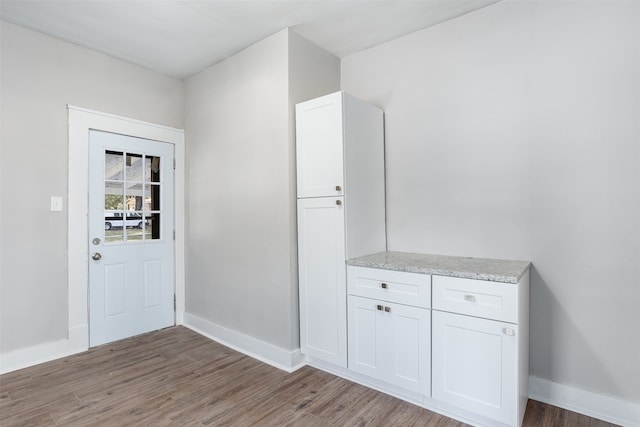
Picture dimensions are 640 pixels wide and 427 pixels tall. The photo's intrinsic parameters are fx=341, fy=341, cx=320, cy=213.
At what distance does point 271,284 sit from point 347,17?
213 cm

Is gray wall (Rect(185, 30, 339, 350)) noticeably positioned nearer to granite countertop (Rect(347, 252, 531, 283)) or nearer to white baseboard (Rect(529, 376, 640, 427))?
granite countertop (Rect(347, 252, 531, 283))

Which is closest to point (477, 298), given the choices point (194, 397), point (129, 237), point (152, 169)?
point (194, 397)

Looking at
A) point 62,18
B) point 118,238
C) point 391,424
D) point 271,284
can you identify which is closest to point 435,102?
point 271,284

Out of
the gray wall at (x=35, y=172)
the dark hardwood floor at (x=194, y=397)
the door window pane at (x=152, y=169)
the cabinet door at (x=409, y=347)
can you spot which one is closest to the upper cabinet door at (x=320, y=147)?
the cabinet door at (x=409, y=347)

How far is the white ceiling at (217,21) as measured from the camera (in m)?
2.35

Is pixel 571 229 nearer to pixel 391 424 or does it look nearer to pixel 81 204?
pixel 391 424

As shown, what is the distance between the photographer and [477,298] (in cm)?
186

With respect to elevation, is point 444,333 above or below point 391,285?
below

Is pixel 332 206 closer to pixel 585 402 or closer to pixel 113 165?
pixel 585 402

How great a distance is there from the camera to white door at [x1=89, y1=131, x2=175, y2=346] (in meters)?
3.09

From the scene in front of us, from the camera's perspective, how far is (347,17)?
8.20 feet

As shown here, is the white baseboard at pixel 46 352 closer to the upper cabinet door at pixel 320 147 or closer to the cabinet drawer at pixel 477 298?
the upper cabinet door at pixel 320 147

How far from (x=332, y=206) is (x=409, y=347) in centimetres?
106

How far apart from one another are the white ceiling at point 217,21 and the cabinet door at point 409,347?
2.05 metres
